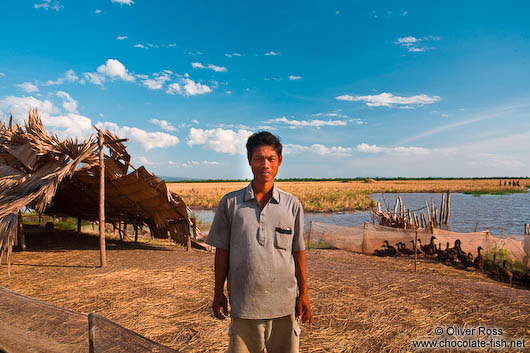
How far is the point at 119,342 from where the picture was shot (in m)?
2.26

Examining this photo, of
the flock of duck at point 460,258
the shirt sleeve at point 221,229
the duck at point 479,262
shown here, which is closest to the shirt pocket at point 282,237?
the shirt sleeve at point 221,229

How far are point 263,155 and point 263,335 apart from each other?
106 cm

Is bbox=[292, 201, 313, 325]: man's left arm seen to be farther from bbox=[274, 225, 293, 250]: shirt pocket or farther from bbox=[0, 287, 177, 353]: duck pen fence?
bbox=[0, 287, 177, 353]: duck pen fence

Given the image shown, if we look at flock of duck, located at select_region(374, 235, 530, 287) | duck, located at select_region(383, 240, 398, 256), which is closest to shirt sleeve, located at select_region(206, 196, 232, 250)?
flock of duck, located at select_region(374, 235, 530, 287)

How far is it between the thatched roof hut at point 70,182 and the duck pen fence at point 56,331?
3.68 metres

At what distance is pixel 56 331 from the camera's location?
2732mm

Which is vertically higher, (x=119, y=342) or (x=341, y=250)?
(x=119, y=342)

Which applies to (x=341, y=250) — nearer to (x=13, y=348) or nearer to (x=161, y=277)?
(x=161, y=277)

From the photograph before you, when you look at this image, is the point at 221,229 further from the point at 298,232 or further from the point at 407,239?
the point at 407,239

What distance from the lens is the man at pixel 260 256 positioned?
73.2 inches

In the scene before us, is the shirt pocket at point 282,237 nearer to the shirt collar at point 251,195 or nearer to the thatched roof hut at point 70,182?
the shirt collar at point 251,195

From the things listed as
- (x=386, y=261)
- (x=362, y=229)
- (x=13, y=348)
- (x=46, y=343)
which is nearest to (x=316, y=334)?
(x=46, y=343)

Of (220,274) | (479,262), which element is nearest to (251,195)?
(220,274)

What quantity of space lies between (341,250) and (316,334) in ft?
23.5
